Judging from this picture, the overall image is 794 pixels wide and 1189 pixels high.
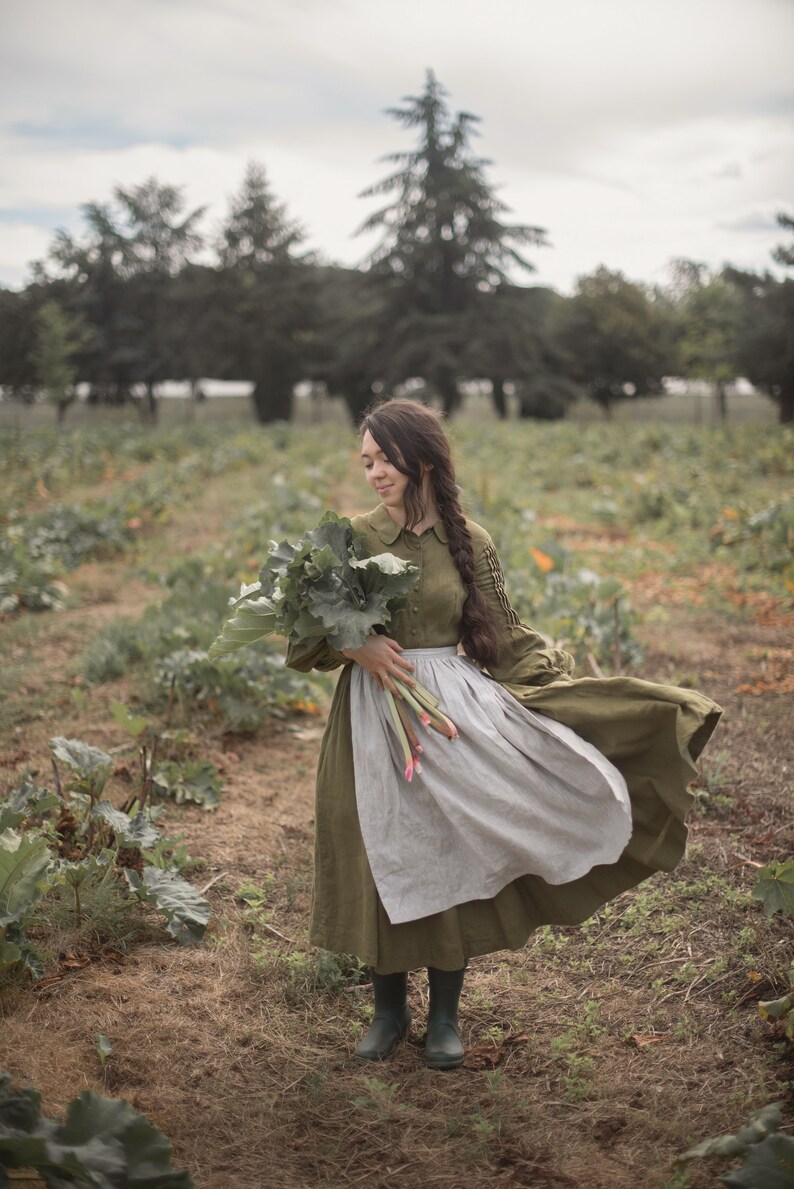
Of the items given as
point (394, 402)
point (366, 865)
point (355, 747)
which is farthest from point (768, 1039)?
point (394, 402)

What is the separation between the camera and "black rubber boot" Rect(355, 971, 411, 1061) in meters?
2.66

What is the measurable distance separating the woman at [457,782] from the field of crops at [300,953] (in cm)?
29

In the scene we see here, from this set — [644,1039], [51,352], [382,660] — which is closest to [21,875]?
[382,660]

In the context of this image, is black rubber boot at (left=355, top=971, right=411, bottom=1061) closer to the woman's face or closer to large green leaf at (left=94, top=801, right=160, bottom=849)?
large green leaf at (left=94, top=801, right=160, bottom=849)

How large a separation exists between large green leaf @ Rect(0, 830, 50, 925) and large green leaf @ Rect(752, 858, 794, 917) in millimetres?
1938

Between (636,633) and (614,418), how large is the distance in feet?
111

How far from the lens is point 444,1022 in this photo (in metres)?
2.65

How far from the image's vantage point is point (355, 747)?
251 cm

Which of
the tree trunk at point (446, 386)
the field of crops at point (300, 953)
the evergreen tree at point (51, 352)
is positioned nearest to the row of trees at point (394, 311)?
the tree trunk at point (446, 386)

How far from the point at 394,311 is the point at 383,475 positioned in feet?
121

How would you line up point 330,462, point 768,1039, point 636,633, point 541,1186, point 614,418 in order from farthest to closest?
point 614,418 < point 330,462 < point 636,633 < point 768,1039 < point 541,1186

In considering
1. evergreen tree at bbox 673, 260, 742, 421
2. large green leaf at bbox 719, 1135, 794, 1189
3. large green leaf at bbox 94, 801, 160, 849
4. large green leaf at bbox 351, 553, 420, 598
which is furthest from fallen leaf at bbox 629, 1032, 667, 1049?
evergreen tree at bbox 673, 260, 742, 421

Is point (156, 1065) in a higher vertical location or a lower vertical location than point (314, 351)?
lower

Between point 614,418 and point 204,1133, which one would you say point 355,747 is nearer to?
point 204,1133
